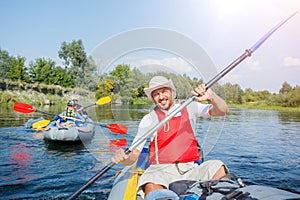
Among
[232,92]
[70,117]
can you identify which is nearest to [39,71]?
[232,92]

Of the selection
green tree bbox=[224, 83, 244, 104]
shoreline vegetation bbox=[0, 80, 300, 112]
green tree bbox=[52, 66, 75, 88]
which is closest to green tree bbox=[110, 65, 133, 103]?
green tree bbox=[224, 83, 244, 104]

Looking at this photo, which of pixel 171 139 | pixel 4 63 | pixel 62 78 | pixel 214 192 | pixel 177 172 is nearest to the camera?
pixel 214 192

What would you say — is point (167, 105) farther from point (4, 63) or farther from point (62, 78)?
point (4, 63)

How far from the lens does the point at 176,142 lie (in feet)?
8.48

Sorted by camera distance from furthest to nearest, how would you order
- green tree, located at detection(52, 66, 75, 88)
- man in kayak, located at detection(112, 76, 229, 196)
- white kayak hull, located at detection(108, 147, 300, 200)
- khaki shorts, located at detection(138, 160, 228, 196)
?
green tree, located at detection(52, 66, 75, 88)
man in kayak, located at detection(112, 76, 229, 196)
khaki shorts, located at detection(138, 160, 228, 196)
white kayak hull, located at detection(108, 147, 300, 200)

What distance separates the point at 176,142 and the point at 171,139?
56 millimetres

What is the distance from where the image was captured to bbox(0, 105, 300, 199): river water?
11.5ft

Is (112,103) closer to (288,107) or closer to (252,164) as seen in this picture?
(252,164)

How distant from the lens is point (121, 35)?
8.62 ft

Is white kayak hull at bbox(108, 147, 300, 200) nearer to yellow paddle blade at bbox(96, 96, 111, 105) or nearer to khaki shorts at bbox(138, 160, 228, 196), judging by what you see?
khaki shorts at bbox(138, 160, 228, 196)

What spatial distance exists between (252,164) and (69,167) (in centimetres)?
381

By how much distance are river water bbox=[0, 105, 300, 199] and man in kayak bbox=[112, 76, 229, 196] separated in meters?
0.22

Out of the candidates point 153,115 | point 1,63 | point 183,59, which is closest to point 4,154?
point 153,115

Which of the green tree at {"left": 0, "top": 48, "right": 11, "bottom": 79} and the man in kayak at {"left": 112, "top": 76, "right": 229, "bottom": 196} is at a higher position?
the green tree at {"left": 0, "top": 48, "right": 11, "bottom": 79}
